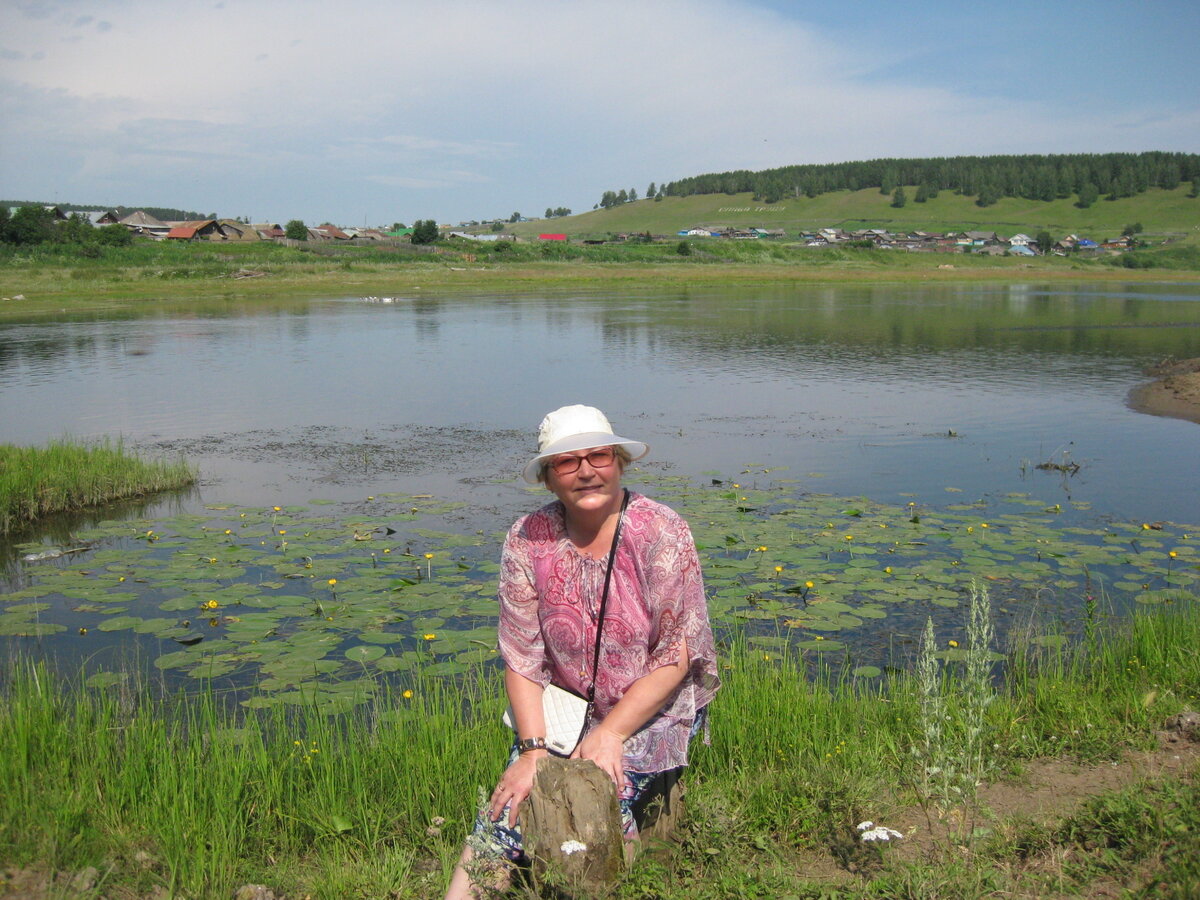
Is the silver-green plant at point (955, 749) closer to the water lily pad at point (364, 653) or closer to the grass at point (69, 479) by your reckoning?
the water lily pad at point (364, 653)

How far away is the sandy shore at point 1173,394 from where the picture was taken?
1695cm

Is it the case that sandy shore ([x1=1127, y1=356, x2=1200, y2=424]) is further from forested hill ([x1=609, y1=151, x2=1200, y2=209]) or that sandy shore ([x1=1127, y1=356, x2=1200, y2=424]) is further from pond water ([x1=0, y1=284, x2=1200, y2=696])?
forested hill ([x1=609, y1=151, x2=1200, y2=209])

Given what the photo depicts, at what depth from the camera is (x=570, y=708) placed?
3387 millimetres

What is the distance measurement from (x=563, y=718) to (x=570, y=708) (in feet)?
0.13

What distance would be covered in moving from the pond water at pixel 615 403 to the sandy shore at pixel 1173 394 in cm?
57

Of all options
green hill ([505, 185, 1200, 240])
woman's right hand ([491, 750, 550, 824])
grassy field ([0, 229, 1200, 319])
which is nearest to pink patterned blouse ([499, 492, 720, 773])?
woman's right hand ([491, 750, 550, 824])

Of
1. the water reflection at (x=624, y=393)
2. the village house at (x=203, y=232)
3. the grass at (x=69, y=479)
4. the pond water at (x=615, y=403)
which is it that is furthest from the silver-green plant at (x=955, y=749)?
the village house at (x=203, y=232)

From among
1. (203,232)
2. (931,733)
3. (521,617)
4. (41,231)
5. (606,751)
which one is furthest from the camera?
(203,232)

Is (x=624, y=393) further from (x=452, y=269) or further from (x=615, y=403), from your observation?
(x=452, y=269)

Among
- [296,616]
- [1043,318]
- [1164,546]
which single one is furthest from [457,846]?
[1043,318]

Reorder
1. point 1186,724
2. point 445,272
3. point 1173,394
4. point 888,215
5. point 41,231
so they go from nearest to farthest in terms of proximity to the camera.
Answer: point 1186,724 → point 1173,394 → point 41,231 → point 445,272 → point 888,215

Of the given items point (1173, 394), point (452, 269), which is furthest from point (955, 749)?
point (452, 269)

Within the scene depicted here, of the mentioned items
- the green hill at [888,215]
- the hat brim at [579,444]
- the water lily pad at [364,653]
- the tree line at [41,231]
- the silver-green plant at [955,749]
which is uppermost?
the green hill at [888,215]

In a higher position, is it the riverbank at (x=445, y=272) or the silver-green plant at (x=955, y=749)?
the riverbank at (x=445, y=272)
